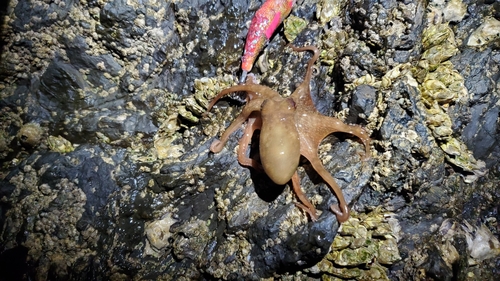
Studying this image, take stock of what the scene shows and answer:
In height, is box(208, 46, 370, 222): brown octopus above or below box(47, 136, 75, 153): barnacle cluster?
above

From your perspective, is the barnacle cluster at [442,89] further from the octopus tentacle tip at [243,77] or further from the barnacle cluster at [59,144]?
the barnacle cluster at [59,144]

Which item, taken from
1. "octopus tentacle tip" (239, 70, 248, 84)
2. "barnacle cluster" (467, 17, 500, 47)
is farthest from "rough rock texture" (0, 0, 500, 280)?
"octopus tentacle tip" (239, 70, 248, 84)

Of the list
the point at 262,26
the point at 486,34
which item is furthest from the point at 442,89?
the point at 262,26

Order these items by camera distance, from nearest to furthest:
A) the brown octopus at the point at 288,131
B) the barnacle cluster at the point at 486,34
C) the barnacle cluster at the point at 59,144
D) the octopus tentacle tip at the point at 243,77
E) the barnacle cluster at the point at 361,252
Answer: the brown octopus at the point at 288,131
the barnacle cluster at the point at 361,252
the barnacle cluster at the point at 486,34
the barnacle cluster at the point at 59,144
the octopus tentacle tip at the point at 243,77

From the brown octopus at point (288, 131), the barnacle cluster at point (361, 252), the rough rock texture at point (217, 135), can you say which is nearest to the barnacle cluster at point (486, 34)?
the rough rock texture at point (217, 135)

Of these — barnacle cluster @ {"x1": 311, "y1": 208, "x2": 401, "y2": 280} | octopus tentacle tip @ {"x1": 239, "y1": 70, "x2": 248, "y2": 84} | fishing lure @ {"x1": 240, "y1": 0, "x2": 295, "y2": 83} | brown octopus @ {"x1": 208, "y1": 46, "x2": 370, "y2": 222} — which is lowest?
barnacle cluster @ {"x1": 311, "y1": 208, "x2": 401, "y2": 280}

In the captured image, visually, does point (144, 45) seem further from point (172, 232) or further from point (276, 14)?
point (172, 232)

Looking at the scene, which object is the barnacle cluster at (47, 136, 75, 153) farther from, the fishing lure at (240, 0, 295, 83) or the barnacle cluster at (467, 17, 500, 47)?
the barnacle cluster at (467, 17, 500, 47)

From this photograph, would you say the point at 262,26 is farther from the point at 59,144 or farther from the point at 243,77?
the point at 59,144

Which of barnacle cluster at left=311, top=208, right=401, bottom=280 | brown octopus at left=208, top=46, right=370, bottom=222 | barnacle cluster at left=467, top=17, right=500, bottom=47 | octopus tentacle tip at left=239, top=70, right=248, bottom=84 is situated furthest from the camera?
octopus tentacle tip at left=239, top=70, right=248, bottom=84
